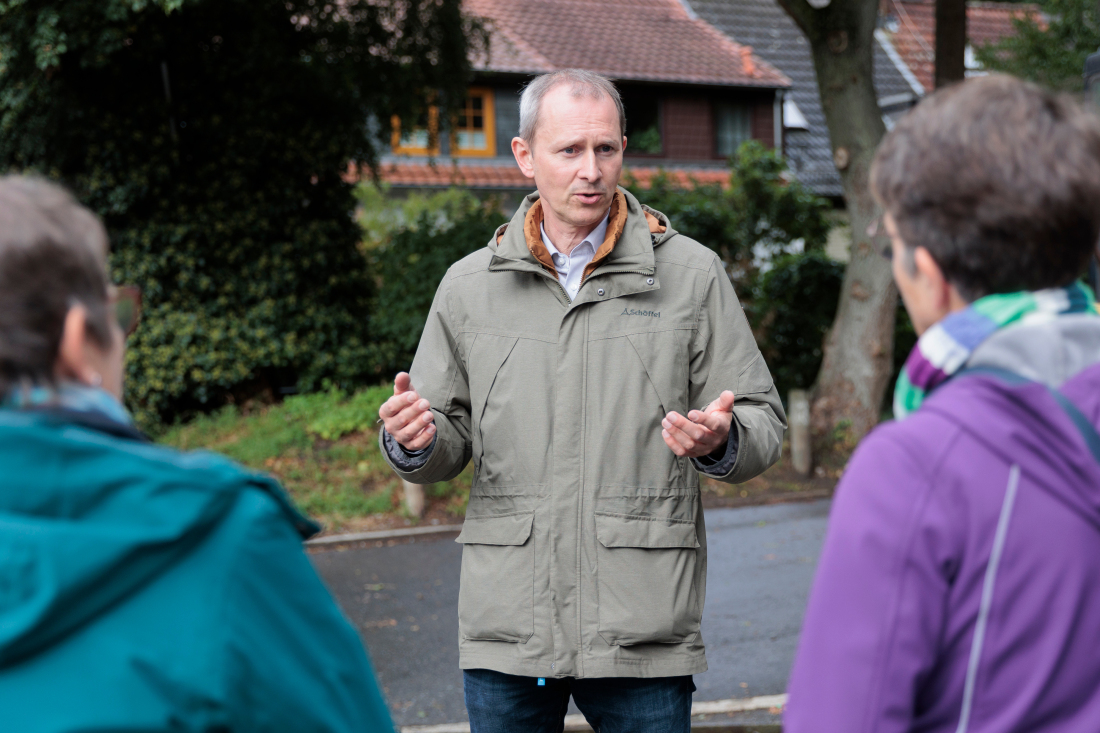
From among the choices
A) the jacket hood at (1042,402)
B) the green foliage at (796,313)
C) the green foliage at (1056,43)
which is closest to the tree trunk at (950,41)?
the green foliage at (796,313)

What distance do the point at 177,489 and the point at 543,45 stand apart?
70.8 feet

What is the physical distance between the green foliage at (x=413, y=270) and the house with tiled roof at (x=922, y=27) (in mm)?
18825

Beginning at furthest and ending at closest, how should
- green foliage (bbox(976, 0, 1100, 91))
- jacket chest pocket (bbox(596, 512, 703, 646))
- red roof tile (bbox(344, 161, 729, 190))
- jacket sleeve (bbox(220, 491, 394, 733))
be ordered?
red roof tile (bbox(344, 161, 729, 190)), green foliage (bbox(976, 0, 1100, 91)), jacket chest pocket (bbox(596, 512, 703, 646)), jacket sleeve (bbox(220, 491, 394, 733))

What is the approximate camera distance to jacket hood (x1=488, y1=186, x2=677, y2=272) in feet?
8.75

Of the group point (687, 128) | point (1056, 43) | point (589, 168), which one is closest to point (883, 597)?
point (589, 168)

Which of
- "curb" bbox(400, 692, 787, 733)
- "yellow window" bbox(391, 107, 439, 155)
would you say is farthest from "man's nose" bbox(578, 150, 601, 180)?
"yellow window" bbox(391, 107, 439, 155)

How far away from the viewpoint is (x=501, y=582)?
256cm

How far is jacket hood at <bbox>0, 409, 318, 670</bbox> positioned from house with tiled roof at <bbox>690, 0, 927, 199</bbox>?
2194 centimetres

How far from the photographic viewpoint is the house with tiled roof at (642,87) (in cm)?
2044

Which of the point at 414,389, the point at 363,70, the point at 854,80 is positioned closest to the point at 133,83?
the point at 363,70

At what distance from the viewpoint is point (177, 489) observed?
1256 mm

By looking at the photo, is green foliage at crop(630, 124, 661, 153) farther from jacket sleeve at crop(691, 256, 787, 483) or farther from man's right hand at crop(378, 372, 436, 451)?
man's right hand at crop(378, 372, 436, 451)

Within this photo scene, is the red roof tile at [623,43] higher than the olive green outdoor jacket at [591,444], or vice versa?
the red roof tile at [623,43]

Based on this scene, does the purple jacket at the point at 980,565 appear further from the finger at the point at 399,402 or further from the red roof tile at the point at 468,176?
the red roof tile at the point at 468,176
